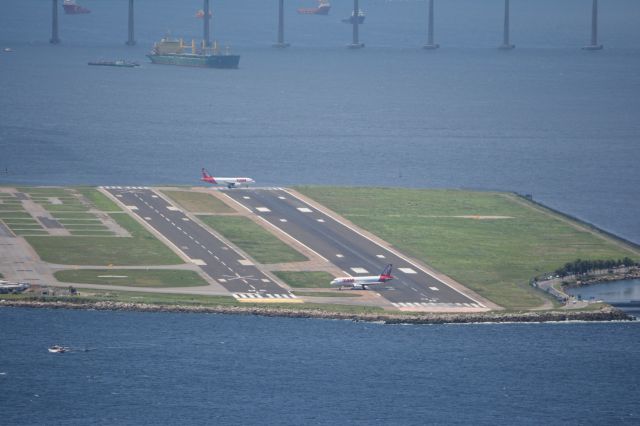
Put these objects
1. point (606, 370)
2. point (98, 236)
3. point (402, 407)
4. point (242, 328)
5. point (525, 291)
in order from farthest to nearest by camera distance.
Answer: point (98, 236)
point (525, 291)
point (242, 328)
point (606, 370)
point (402, 407)

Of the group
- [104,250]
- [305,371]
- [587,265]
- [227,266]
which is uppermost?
[104,250]

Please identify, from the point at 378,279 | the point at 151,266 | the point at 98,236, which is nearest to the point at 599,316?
the point at 378,279

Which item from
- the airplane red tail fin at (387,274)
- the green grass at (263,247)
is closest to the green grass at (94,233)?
the green grass at (263,247)

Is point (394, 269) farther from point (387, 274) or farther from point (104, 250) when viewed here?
point (104, 250)

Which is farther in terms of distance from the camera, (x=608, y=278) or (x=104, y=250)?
(x=104, y=250)

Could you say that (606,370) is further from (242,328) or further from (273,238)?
(273,238)

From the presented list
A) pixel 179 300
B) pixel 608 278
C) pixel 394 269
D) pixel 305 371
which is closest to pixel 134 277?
pixel 179 300

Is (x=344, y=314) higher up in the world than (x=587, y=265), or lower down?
lower down

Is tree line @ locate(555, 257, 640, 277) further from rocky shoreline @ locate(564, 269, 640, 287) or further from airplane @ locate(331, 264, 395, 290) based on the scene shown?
airplane @ locate(331, 264, 395, 290)
